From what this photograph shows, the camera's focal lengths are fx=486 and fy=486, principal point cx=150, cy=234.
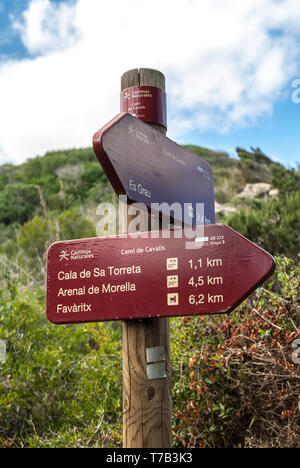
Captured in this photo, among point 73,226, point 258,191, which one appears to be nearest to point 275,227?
point 73,226

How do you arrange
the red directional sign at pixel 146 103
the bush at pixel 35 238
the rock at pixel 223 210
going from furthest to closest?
the rock at pixel 223 210
the bush at pixel 35 238
the red directional sign at pixel 146 103

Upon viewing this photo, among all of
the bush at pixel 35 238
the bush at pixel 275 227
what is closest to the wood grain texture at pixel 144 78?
the bush at pixel 275 227

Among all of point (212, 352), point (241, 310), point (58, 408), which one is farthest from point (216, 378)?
point (58, 408)

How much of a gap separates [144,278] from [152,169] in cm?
55

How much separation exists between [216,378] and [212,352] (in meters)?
0.20

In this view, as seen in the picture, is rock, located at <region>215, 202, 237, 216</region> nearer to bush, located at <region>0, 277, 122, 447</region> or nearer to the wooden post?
bush, located at <region>0, 277, 122, 447</region>

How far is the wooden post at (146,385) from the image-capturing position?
2.00m

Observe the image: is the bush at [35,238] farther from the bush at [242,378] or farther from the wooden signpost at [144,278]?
the wooden signpost at [144,278]

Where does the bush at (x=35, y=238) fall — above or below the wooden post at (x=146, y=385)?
above

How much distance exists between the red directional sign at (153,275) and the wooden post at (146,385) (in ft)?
0.56

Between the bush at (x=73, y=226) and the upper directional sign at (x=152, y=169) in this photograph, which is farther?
the bush at (x=73, y=226)

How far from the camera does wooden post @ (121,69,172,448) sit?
2002 mm

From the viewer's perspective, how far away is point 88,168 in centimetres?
1891
